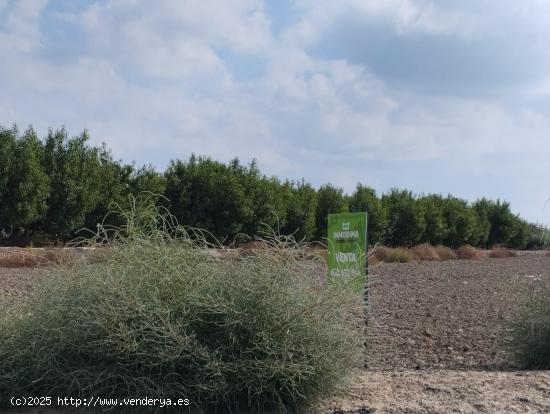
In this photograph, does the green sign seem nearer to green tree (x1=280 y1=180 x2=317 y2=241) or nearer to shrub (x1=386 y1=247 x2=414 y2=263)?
shrub (x1=386 y1=247 x2=414 y2=263)

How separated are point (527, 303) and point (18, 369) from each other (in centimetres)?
560

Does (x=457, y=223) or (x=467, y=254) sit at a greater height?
(x=457, y=223)

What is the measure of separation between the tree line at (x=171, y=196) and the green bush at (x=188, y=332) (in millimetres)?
17475

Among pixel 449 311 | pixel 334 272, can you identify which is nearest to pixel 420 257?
pixel 449 311

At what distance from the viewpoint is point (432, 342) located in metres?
11.3

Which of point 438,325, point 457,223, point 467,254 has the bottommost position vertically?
point 438,325

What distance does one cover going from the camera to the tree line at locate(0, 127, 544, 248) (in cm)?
3566

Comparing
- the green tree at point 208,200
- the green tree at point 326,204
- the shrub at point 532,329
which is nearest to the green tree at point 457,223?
the green tree at point 326,204

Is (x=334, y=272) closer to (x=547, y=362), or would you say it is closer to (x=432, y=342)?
(x=547, y=362)

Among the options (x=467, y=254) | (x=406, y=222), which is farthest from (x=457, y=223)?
(x=467, y=254)

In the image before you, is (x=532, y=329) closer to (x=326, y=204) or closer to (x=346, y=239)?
(x=346, y=239)

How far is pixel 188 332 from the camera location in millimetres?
6453

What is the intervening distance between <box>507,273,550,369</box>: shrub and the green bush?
8.85 ft

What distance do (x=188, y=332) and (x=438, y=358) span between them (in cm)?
469
